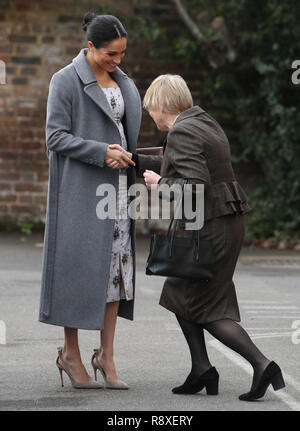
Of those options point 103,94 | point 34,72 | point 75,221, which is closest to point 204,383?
point 75,221

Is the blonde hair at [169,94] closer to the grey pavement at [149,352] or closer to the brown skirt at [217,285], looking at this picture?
the brown skirt at [217,285]

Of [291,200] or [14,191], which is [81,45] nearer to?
[14,191]

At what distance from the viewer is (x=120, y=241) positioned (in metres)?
5.83

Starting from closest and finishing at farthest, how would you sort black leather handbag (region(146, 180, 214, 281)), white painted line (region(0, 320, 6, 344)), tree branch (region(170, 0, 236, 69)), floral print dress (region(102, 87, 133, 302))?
1. black leather handbag (region(146, 180, 214, 281))
2. floral print dress (region(102, 87, 133, 302))
3. white painted line (region(0, 320, 6, 344))
4. tree branch (region(170, 0, 236, 69))

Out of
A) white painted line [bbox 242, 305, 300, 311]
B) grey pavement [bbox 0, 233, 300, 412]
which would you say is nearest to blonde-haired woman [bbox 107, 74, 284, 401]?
grey pavement [bbox 0, 233, 300, 412]

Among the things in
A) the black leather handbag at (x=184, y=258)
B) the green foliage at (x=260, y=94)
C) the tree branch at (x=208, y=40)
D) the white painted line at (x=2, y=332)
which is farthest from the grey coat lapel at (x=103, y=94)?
the tree branch at (x=208, y=40)

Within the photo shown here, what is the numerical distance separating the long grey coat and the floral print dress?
7 centimetres

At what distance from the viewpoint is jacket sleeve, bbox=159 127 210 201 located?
17.3 ft

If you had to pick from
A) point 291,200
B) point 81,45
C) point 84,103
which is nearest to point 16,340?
point 84,103

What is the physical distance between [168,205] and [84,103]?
952cm

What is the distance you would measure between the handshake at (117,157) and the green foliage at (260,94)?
29.3 feet

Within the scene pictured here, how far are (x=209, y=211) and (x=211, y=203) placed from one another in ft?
0.14

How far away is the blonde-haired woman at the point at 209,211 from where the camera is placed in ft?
17.5

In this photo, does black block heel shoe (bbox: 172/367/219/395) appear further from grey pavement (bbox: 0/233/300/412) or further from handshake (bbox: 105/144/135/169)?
handshake (bbox: 105/144/135/169)
